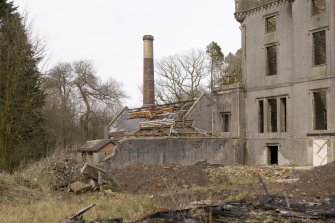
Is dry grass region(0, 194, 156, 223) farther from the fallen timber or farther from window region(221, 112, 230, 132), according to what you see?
window region(221, 112, 230, 132)

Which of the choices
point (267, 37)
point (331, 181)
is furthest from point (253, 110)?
point (331, 181)

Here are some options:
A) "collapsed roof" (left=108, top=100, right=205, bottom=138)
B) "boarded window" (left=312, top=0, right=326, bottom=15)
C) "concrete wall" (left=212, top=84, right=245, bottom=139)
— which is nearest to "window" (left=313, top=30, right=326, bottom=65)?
Result: "boarded window" (left=312, top=0, right=326, bottom=15)

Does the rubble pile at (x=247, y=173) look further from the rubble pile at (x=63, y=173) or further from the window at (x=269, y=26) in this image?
the window at (x=269, y=26)

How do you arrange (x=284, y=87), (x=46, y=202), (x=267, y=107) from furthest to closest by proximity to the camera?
(x=267, y=107) < (x=284, y=87) < (x=46, y=202)

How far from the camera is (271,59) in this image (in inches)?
1096

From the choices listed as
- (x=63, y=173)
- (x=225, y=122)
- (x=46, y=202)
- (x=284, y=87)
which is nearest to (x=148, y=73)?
(x=225, y=122)

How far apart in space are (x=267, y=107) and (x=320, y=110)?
331cm

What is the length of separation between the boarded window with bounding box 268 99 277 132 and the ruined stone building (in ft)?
0.21

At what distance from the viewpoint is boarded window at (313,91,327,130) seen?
24.5 meters

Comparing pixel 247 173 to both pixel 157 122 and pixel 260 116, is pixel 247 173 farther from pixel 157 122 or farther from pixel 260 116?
pixel 157 122

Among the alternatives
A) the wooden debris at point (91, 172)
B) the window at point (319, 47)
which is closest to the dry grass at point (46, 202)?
the wooden debris at point (91, 172)

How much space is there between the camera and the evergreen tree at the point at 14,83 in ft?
68.6

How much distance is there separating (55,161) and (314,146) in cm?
1376

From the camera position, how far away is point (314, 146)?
23.8m
